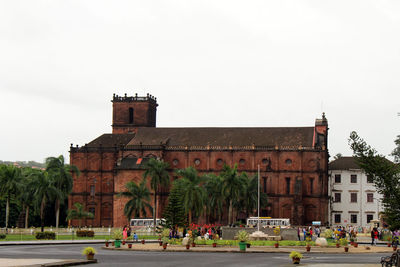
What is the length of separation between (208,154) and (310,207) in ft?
60.2

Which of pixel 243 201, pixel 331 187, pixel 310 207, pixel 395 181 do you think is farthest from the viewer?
pixel 331 187

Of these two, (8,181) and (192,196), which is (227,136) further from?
(8,181)

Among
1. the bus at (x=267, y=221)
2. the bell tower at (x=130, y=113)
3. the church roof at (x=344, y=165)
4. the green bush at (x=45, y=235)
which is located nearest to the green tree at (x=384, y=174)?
the green bush at (x=45, y=235)

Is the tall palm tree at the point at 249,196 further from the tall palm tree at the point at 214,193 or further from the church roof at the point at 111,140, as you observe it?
the church roof at the point at 111,140

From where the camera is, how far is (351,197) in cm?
11062

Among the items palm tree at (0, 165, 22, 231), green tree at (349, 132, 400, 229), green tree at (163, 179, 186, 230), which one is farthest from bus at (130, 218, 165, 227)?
green tree at (349, 132, 400, 229)

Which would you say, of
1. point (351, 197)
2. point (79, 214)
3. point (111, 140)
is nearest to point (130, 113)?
point (111, 140)

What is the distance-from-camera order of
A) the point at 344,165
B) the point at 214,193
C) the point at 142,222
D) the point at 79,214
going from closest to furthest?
the point at 142,222 < the point at 214,193 < the point at 79,214 < the point at 344,165

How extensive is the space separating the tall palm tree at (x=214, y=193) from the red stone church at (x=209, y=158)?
12.0m

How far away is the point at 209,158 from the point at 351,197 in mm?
24270

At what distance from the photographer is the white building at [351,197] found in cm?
10869

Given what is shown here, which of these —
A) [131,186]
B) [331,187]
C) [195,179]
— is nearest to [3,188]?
[131,186]

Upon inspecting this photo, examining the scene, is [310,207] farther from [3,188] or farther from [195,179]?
[3,188]

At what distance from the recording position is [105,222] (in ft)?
362
